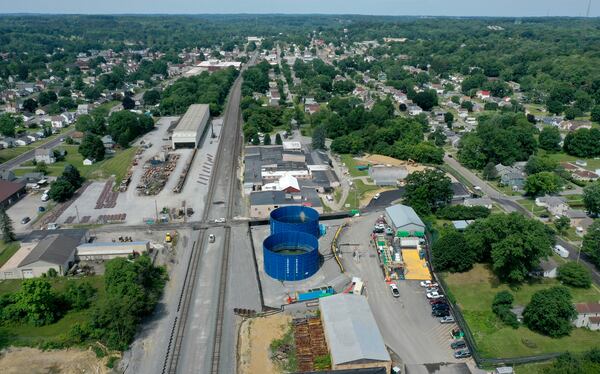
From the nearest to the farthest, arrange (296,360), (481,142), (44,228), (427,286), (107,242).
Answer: (296,360) < (427,286) < (107,242) < (44,228) < (481,142)

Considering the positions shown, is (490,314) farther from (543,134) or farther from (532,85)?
(532,85)

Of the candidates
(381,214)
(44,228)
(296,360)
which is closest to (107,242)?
(44,228)

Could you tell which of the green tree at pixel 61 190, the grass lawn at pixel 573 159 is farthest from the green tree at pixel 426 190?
the green tree at pixel 61 190

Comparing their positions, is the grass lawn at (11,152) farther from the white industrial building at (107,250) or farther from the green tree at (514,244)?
the green tree at (514,244)

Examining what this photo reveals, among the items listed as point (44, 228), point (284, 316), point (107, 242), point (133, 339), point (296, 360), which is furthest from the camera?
point (44, 228)

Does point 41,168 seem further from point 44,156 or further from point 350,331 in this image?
point 350,331

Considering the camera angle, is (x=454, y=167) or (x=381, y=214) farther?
(x=454, y=167)

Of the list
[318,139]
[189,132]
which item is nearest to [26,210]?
[189,132]
